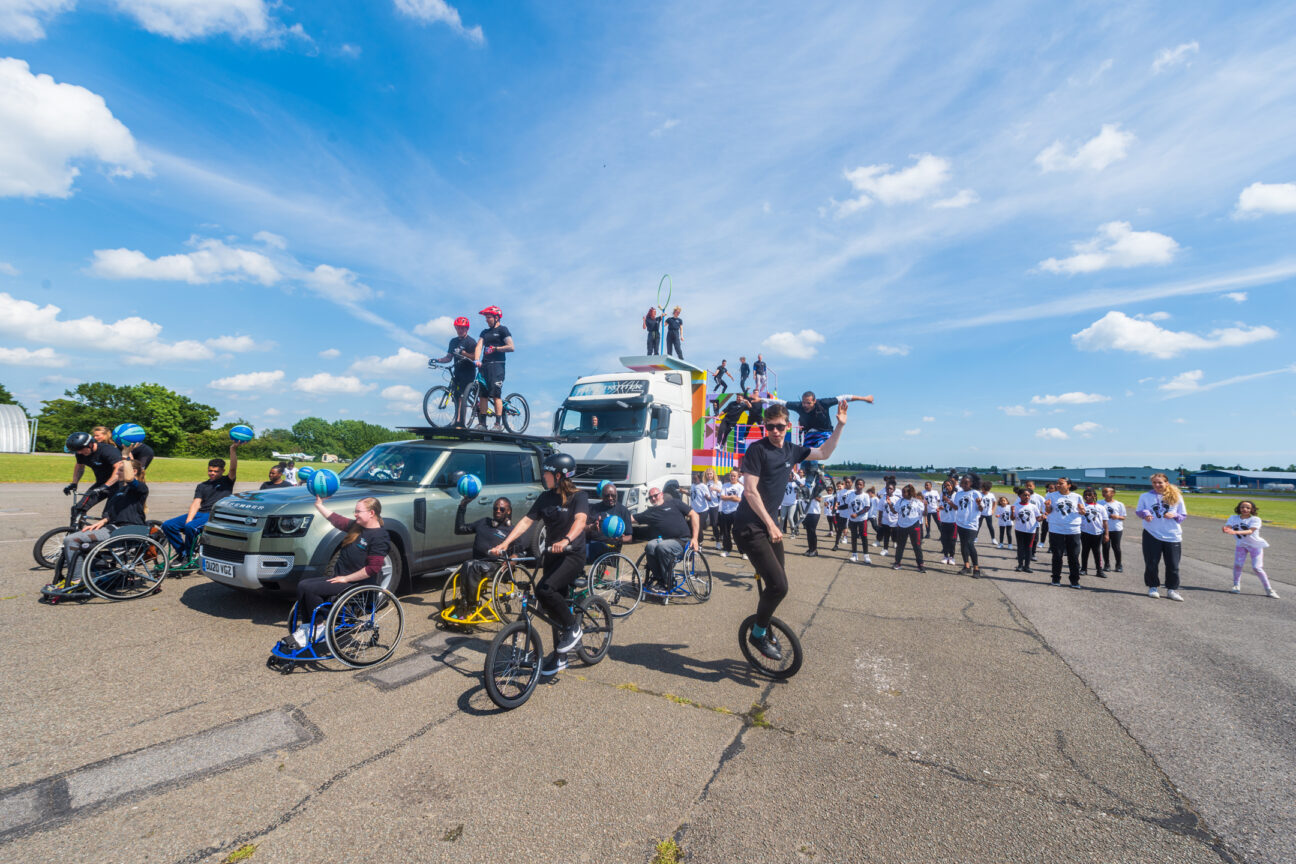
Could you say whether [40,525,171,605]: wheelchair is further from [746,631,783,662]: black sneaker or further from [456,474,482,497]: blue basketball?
[746,631,783,662]: black sneaker

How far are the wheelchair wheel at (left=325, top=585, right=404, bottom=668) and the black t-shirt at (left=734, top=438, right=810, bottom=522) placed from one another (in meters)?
3.16

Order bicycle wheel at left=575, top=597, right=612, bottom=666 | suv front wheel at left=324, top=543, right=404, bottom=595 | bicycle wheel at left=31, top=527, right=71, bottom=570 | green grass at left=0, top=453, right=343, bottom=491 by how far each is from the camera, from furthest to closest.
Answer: green grass at left=0, top=453, right=343, bottom=491 < bicycle wheel at left=31, top=527, right=71, bottom=570 < suv front wheel at left=324, top=543, right=404, bottom=595 < bicycle wheel at left=575, top=597, right=612, bottom=666

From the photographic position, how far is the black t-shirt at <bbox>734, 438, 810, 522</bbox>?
14.6ft


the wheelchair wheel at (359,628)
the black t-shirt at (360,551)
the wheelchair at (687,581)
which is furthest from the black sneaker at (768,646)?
the black t-shirt at (360,551)

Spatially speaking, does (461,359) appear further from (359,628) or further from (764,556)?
(764,556)

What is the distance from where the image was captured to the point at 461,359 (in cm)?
1084

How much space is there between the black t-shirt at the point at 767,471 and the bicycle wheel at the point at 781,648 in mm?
969

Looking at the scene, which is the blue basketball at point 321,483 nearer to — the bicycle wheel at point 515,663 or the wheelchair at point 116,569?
the bicycle wheel at point 515,663

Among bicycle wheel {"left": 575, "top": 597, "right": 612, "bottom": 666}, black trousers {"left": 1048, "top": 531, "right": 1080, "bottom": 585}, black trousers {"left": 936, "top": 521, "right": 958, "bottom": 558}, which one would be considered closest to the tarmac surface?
bicycle wheel {"left": 575, "top": 597, "right": 612, "bottom": 666}

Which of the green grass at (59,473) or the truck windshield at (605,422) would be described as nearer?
the truck windshield at (605,422)

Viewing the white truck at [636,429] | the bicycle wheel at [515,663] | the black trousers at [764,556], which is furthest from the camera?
the white truck at [636,429]

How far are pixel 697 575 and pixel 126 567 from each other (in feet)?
22.8

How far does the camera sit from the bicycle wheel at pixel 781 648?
15.1 feet

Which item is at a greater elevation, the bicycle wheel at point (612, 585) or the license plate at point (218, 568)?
the license plate at point (218, 568)
